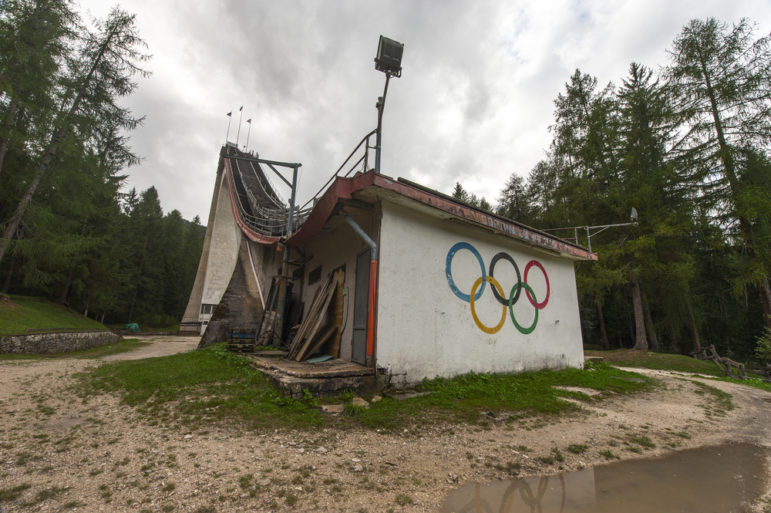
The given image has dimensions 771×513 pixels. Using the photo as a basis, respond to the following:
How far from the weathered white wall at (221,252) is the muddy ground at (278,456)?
766 inches

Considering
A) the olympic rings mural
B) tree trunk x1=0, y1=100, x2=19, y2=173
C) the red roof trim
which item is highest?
tree trunk x1=0, y1=100, x2=19, y2=173

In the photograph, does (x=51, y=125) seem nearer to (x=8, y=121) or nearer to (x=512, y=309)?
(x=8, y=121)

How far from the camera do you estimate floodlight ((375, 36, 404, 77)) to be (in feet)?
19.8

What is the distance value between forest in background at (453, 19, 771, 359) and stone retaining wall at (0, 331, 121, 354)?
875 inches

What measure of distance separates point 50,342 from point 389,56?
46.2 ft

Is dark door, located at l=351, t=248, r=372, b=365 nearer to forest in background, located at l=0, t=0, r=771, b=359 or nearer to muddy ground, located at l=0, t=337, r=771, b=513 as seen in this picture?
muddy ground, located at l=0, t=337, r=771, b=513

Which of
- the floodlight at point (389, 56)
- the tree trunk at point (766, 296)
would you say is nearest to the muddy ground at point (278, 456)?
the floodlight at point (389, 56)

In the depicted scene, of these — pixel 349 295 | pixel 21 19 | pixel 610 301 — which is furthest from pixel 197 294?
pixel 610 301

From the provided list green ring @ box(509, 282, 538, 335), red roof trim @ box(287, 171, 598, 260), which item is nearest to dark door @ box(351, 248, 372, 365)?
red roof trim @ box(287, 171, 598, 260)

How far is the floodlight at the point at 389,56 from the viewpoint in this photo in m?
6.03

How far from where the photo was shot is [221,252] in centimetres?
2477

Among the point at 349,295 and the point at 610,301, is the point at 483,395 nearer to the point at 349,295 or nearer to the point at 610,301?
the point at 349,295

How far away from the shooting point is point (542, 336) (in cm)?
848

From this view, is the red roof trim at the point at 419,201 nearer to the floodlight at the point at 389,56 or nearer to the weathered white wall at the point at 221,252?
the floodlight at the point at 389,56
